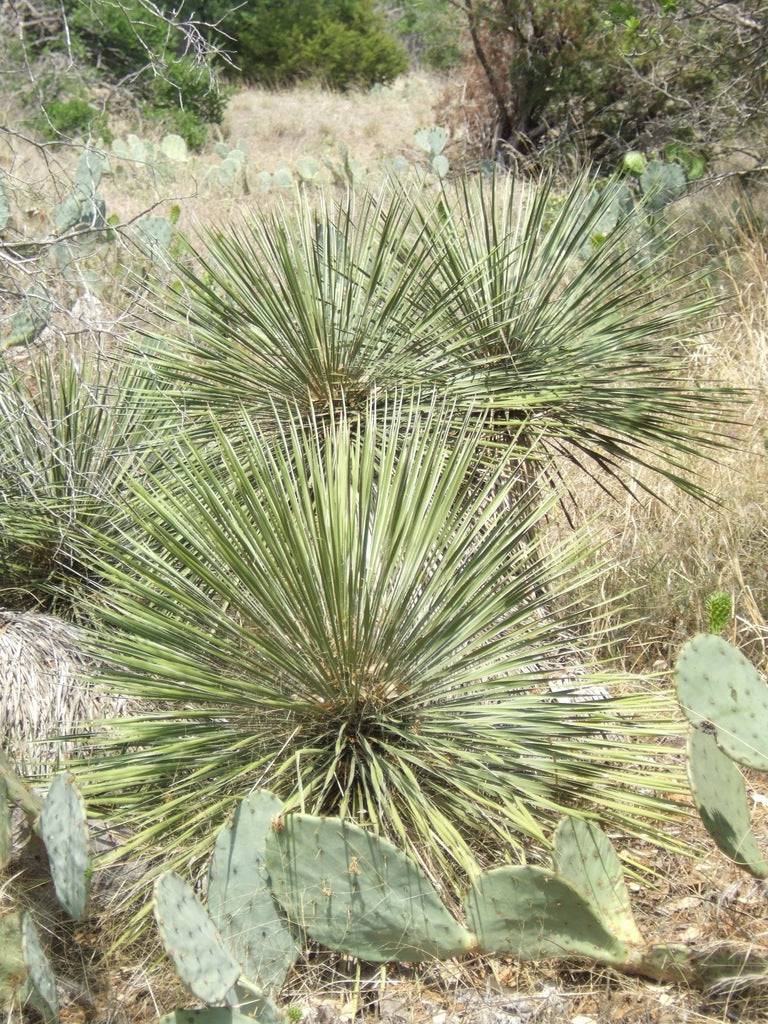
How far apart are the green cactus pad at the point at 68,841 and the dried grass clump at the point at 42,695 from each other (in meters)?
0.57

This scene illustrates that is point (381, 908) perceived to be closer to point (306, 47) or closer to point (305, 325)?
point (305, 325)

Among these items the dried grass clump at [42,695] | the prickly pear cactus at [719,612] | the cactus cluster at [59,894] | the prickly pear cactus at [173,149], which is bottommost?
the prickly pear cactus at [173,149]

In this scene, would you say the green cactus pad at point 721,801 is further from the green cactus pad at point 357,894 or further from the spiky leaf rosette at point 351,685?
the green cactus pad at point 357,894

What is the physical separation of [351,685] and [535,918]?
0.61 m

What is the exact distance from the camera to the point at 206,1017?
6.71ft

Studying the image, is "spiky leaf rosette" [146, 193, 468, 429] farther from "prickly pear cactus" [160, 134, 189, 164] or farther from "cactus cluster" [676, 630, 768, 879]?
"prickly pear cactus" [160, 134, 189, 164]

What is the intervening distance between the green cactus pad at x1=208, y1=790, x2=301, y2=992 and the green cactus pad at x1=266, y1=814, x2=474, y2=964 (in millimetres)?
49

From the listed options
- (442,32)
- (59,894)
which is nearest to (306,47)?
(442,32)

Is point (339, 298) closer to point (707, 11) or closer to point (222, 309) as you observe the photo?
point (222, 309)

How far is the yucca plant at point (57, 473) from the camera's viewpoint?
10.8 feet

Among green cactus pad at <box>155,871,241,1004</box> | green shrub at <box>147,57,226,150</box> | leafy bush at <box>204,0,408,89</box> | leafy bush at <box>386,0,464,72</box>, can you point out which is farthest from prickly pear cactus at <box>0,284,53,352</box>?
leafy bush at <box>204,0,408,89</box>

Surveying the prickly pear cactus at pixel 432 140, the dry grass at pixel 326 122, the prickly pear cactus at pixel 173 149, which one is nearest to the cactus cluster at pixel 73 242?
the prickly pear cactus at pixel 432 140

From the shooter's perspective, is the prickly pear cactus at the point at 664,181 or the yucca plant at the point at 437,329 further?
the prickly pear cactus at the point at 664,181

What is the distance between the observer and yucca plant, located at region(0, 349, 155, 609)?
3281 mm
